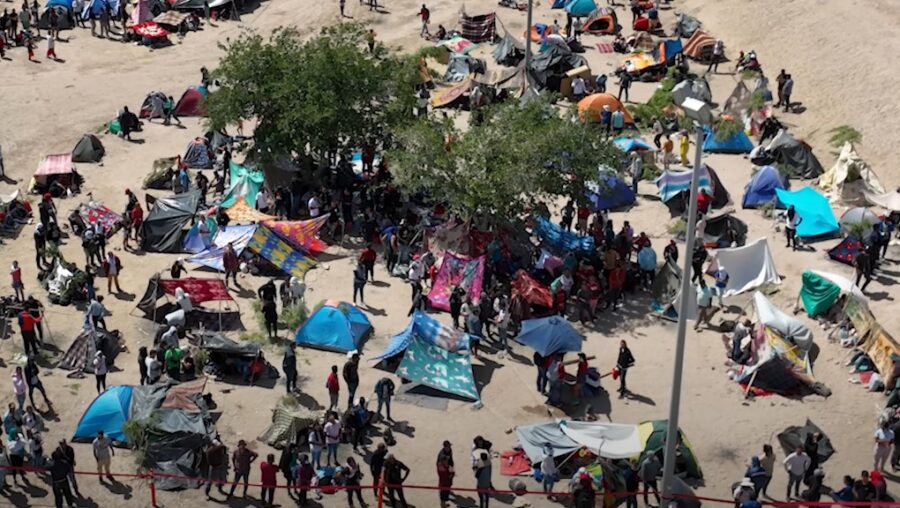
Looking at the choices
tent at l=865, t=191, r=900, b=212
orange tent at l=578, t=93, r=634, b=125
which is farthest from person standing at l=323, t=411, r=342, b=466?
orange tent at l=578, t=93, r=634, b=125

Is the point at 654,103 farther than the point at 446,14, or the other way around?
the point at 446,14

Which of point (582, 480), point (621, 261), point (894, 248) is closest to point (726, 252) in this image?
point (621, 261)

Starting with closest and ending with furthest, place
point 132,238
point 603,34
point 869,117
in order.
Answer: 1. point 132,238
2. point 869,117
3. point 603,34

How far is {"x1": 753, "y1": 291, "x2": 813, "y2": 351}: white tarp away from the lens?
30.5 m

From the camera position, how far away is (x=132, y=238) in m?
37.2

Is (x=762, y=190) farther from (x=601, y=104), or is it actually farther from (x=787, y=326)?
(x=787, y=326)

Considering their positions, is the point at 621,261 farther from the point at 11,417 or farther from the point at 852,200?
the point at 11,417

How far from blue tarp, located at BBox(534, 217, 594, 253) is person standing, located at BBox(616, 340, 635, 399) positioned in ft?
18.1

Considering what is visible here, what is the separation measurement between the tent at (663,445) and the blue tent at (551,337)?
12.4 feet

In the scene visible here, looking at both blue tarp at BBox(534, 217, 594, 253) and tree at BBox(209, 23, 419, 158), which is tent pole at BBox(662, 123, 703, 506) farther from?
tree at BBox(209, 23, 419, 158)

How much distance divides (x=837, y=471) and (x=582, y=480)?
591 centimetres

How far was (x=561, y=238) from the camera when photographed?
115 feet

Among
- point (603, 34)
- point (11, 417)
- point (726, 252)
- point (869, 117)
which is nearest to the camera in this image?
point (11, 417)

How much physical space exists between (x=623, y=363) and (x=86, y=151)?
71.0ft
